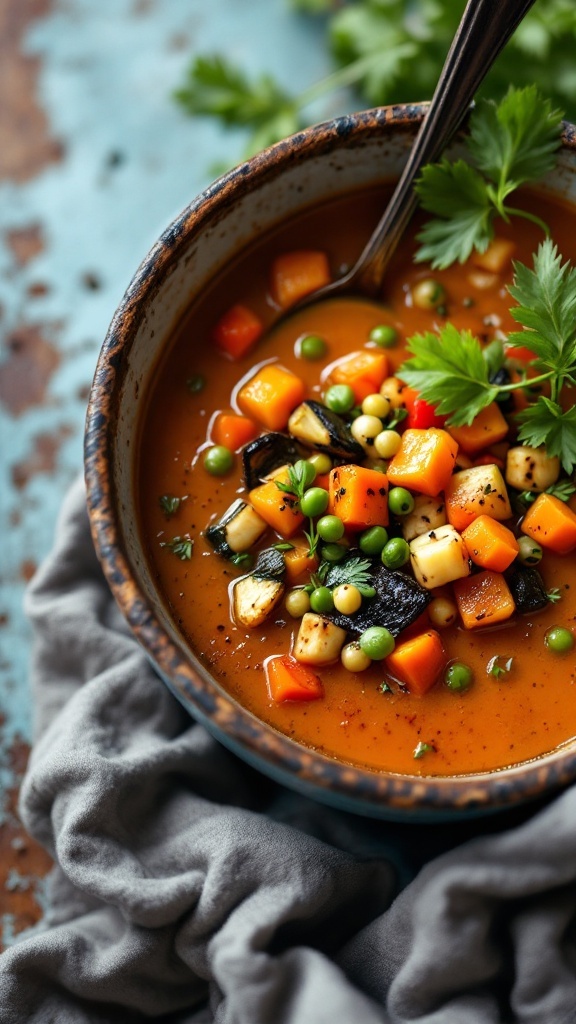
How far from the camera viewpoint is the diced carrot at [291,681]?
104 inches

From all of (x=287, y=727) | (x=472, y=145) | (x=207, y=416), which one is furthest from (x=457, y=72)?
(x=287, y=727)

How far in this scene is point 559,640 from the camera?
2660 millimetres

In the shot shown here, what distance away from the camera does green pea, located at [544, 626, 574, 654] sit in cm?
266

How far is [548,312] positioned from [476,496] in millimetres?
532

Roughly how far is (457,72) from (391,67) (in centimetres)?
96

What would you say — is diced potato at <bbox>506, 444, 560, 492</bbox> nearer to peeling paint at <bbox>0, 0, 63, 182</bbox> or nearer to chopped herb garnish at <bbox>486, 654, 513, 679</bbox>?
chopped herb garnish at <bbox>486, 654, 513, 679</bbox>

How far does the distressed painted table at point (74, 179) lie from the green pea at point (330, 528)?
48.6 inches

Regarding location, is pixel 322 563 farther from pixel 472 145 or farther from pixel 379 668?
pixel 472 145

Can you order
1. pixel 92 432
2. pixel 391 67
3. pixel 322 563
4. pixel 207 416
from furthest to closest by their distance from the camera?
pixel 391 67, pixel 207 416, pixel 322 563, pixel 92 432

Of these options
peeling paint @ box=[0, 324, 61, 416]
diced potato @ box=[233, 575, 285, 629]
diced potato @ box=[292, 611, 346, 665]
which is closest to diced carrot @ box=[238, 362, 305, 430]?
diced potato @ box=[233, 575, 285, 629]

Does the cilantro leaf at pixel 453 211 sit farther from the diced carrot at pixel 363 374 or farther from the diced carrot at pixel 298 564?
the diced carrot at pixel 298 564

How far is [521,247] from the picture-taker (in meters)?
3.03

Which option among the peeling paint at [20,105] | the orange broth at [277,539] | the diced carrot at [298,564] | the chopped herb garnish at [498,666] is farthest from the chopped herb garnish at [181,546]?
the peeling paint at [20,105]

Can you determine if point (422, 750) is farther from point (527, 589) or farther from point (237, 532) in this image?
point (237, 532)
